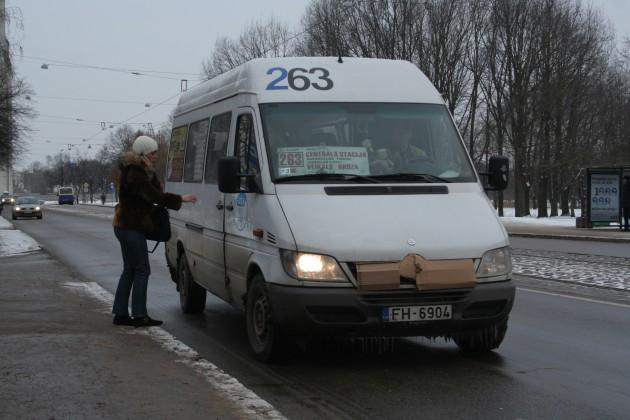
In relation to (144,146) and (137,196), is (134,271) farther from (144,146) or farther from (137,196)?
(144,146)

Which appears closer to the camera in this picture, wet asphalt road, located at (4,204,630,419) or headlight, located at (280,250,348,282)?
wet asphalt road, located at (4,204,630,419)

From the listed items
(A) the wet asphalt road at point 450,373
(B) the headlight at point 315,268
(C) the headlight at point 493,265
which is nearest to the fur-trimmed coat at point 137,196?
(A) the wet asphalt road at point 450,373

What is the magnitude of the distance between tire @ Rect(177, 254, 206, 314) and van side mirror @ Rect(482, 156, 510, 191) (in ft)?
11.9

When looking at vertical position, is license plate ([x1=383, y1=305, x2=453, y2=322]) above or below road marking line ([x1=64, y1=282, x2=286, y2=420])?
above

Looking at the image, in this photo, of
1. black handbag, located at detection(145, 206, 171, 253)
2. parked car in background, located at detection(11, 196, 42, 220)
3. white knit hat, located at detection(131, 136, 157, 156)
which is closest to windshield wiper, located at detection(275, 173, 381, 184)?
white knit hat, located at detection(131, 136, 157, 156)

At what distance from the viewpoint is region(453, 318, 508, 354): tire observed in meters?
6.72

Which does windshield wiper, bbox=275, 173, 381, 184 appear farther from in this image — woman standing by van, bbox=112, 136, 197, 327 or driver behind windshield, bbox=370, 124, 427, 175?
woman standing by van, bbox=112, 136, 197, 327

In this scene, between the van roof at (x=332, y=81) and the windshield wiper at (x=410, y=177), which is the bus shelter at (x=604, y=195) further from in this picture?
the windshield wiper at (x=410, y=177)

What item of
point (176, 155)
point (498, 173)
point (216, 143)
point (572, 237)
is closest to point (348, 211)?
point (498, 173)

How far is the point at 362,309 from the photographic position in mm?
5957

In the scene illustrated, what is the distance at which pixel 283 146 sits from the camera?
272 inches

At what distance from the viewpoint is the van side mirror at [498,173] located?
7.45 metres

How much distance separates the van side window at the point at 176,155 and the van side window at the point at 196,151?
276 mm

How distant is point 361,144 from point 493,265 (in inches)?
60.8
